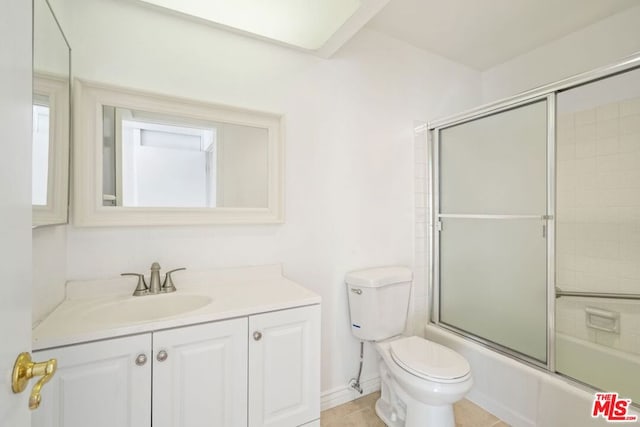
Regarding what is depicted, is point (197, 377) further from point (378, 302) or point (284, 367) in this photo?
point (378, 302)

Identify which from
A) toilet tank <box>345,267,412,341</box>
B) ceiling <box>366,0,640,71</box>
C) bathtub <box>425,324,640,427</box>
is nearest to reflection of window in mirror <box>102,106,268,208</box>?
toilet tank <box>345,267,412,341</box>

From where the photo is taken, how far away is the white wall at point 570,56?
1.76m

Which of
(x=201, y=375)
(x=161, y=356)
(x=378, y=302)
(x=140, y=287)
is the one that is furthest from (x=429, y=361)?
(x=140, y=287)

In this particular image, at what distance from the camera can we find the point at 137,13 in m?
1.32

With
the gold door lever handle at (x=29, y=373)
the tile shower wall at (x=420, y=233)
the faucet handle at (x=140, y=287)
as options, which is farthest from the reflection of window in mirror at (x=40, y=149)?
the tile shower wall at (x=420, y=233)

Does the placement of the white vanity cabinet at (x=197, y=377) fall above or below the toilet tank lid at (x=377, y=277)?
below

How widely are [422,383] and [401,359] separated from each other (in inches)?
6.0

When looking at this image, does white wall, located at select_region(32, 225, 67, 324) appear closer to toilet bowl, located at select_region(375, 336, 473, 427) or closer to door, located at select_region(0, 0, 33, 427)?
door, located at select_region(0, 0, 33, 427)

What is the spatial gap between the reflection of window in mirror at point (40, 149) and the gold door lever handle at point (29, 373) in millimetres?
582

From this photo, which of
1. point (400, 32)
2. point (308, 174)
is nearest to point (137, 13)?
point (308, 174)

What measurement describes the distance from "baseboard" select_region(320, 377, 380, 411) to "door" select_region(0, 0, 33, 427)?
1554mm

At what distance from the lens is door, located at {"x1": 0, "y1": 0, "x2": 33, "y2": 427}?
451 mm

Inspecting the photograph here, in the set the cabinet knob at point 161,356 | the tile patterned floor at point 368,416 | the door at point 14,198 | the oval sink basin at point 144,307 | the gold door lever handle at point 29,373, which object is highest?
the door at point 14,198

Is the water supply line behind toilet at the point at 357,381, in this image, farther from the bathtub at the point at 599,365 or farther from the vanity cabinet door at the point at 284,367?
the bathtub at the point at 599,365
